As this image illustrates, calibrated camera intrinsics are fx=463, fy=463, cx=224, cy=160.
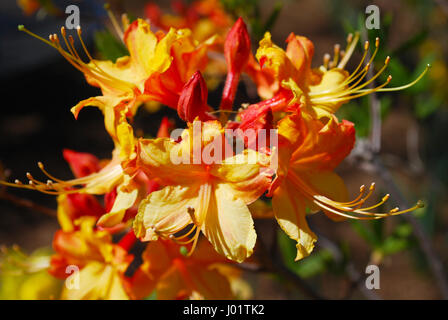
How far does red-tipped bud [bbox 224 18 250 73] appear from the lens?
1056 mm

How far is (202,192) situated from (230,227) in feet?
0.32

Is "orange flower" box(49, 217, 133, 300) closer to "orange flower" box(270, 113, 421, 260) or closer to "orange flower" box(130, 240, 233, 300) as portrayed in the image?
"orange flower" box(130, 240, 233, 300)

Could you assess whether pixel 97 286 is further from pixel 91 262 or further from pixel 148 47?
pixel 148 47

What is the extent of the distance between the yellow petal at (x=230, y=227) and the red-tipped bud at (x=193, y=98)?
16 cm

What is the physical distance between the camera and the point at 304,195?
99 centimetres

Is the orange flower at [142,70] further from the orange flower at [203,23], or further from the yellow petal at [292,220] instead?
the orange flower at [203,23]

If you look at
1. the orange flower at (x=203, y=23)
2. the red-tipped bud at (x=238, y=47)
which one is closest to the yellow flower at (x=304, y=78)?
the red-tipped bud at (x=238, y=47)

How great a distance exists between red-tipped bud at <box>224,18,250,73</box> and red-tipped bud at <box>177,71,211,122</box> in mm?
177

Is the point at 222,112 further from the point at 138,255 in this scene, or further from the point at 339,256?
the point at 138,255

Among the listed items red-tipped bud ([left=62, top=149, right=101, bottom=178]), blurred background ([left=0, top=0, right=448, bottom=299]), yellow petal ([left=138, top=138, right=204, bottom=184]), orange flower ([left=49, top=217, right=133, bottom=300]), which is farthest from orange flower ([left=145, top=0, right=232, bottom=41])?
yellow petal ([left=138, top=138, right=204, bottom=184])

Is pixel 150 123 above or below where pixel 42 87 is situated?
below

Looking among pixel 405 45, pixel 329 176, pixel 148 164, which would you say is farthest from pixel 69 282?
pixel 405 45

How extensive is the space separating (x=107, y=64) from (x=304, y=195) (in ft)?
1.85

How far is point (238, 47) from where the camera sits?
41.9 inches
